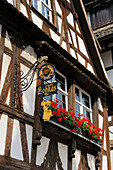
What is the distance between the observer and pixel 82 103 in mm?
10406

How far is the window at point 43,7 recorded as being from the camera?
9531 mm

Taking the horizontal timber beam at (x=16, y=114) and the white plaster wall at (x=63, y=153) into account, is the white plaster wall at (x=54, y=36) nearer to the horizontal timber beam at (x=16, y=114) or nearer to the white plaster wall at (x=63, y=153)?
the horizontal timber beam at (x=16, y=114)

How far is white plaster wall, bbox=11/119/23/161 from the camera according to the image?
6.79 metres

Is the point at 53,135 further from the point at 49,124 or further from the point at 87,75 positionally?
the point at 87,75

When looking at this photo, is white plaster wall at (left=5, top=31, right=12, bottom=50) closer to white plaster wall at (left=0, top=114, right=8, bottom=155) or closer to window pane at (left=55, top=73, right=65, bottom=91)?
white plaster wall at (left=0, top=114, right=8, bottom=155)

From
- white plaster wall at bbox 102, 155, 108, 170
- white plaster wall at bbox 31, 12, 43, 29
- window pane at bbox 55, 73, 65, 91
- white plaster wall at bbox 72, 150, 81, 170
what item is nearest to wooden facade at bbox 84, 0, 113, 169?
white plaster wall at bbox 102, 155, 108, 170

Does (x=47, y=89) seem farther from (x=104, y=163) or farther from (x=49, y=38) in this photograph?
(x=104, y=163)

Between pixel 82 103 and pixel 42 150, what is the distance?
10.1 ft

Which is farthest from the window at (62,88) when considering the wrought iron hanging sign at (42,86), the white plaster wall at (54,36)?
the wrought iron hanging sign at (42,86)

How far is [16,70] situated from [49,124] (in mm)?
1650

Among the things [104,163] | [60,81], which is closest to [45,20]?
[60,81]

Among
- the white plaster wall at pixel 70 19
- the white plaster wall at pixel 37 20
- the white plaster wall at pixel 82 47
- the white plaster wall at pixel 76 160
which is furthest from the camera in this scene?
the white plaster wall at pixel 82 47

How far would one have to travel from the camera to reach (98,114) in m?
10.9

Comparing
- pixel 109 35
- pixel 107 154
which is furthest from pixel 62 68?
pixel 109 35
